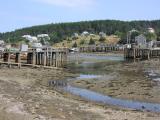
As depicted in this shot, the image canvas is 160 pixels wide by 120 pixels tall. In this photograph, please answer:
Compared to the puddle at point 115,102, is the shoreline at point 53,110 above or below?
above

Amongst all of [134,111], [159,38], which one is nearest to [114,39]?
[159,38]

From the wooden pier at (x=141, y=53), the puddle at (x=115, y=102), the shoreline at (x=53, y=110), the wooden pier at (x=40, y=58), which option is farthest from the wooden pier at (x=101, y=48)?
the shoreline at (x=53, y=110)

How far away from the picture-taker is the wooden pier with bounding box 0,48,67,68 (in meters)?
51.0

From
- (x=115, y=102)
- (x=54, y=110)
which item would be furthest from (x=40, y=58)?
(x=54, y=110)

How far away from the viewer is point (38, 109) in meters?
19.4

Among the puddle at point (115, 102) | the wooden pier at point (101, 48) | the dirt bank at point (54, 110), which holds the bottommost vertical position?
the wooden pier at point (101, 48)

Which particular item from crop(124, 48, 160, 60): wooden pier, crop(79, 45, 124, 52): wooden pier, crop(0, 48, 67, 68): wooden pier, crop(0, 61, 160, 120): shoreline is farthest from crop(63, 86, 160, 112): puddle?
crop(79, 45, 124, 52): wooden pier

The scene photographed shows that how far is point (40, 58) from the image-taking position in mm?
54531

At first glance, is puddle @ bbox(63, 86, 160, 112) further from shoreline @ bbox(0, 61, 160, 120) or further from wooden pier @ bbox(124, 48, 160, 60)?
wooden pier @ bbox(124, 48, 160, 60)

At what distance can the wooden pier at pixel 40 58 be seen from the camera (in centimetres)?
5098

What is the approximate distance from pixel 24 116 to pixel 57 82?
64.0 feet

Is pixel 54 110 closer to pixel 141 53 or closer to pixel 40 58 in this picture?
pixel 40 58

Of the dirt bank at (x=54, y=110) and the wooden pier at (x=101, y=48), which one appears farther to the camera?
the wooden pier at (x=101, y=48)

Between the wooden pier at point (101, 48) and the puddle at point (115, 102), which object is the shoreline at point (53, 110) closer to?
the puddle at point (115, 102)
